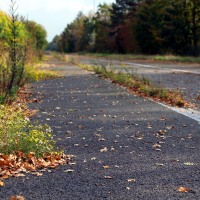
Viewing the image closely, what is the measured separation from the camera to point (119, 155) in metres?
6.30

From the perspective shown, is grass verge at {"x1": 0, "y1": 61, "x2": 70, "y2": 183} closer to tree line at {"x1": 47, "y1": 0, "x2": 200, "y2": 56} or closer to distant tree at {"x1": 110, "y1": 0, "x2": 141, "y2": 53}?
tree line at {"x1": 47, "y1": 0, "x2": 200, "y2": 56}

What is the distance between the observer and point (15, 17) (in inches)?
461

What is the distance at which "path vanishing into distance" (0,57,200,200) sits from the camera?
4684 mm

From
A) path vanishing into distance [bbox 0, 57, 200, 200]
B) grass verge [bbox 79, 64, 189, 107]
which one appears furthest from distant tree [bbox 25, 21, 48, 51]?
→ path vanishing into distance [bbox 0, 57, 200, 200]

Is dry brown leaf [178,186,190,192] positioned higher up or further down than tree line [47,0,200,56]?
further down

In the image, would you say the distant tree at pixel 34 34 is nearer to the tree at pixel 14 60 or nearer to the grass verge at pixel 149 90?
the grass verge at pixel 149 90

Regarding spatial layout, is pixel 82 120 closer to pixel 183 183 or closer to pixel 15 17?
pixel 15 17

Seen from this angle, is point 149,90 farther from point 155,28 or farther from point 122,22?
point 122,22

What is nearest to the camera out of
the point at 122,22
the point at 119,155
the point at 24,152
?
the point at 24,152

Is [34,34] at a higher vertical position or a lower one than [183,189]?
higher

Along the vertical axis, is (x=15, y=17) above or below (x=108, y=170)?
above

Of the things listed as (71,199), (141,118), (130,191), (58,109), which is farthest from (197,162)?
(58,109)

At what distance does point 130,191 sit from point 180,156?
5.56 ft

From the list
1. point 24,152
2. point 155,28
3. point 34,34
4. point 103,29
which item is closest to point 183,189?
point 24,152
